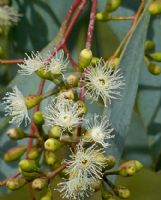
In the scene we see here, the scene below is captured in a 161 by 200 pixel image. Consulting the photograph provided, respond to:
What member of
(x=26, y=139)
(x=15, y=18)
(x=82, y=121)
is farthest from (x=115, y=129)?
(x=15, y=18)

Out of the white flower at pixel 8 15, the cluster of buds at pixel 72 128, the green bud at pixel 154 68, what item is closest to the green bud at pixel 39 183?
the cluster of buds at pixel 72 128

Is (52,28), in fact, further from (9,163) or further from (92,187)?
(92,187)

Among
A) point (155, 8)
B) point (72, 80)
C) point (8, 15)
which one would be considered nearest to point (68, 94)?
point (72, 80)

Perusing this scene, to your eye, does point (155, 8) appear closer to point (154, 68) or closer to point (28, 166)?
point (154, 68)

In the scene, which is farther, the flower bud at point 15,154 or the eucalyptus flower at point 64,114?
the flower bud at point 15,154

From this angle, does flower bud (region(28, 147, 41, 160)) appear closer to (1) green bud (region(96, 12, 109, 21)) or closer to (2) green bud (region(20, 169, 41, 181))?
(2) green bud (region(20, 169, 41, 181))

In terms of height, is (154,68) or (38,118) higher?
(154,68)

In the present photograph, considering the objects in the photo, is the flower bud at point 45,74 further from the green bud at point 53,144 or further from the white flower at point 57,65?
the green bud at point 53,144
